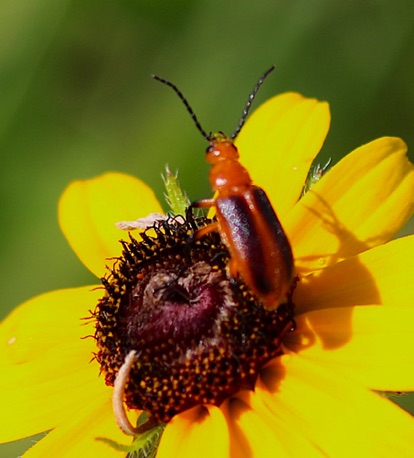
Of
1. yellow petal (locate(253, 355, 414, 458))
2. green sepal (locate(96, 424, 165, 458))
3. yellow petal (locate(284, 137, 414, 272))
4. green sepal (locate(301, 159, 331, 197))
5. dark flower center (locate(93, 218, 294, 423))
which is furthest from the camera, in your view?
green sepal (locate(301, 159, 331, 197))

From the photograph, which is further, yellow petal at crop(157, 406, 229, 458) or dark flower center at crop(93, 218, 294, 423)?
dark flower center at crop(93, 218, 294, 423)

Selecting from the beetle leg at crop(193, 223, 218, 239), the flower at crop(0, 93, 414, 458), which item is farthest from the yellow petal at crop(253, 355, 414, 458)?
the beetle leg at crop(193, 223, 218, 239)

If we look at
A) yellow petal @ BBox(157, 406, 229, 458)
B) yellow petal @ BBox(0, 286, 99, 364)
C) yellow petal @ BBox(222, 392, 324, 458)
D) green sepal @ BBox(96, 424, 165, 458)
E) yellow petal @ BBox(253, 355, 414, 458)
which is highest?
yellow petal @ BBox(253, 355, 414, 458)

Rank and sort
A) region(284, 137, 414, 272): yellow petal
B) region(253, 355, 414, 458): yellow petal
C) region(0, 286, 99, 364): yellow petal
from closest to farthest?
region(253, 355, 414, 458): yellow petal
region(284, 137, 414, 272): yellow petal
region(0, 286, 99, 364): yellow petal

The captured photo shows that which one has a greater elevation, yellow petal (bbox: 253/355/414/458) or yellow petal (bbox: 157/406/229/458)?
yellow petal (bbox: 253/355/414/458)

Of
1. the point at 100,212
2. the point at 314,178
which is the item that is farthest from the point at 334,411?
the point at 100,212

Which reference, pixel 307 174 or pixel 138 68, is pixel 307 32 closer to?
pixel 138 68

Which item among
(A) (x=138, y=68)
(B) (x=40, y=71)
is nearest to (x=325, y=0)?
(A) (x=138, y=68)

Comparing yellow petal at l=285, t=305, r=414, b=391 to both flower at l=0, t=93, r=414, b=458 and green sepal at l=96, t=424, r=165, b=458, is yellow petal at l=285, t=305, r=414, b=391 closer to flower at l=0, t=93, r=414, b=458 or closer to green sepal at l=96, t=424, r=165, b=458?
flower at l=0, t=93, r=414, b=458
